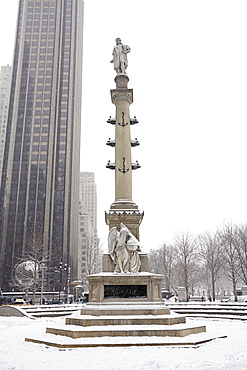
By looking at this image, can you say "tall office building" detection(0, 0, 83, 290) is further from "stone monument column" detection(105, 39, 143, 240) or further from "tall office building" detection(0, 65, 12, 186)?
"stone monument column" detection(105, 39, 143, 240)

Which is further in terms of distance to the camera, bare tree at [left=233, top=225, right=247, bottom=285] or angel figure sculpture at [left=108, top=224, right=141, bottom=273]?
bare tree at [left=233, top=225, right=247, bottom=285]

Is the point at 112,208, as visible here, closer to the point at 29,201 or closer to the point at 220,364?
the point at 220,364

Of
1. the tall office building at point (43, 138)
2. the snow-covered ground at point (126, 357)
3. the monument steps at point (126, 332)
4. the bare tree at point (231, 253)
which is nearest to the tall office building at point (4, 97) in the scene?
the tall office building at point (43, 138)

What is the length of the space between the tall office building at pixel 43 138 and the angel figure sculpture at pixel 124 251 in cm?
5676

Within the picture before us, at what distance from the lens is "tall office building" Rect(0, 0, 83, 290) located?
250 ft

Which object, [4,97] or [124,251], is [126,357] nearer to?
[124,251]

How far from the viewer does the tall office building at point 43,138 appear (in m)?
76.1

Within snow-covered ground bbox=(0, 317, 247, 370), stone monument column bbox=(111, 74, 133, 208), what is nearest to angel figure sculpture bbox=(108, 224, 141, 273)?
stone monument column bbox=(111, 74, 133, 208)

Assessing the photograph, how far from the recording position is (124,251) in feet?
50.1

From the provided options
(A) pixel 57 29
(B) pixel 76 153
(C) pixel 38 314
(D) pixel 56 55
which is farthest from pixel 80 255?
(C) pixel 38 314

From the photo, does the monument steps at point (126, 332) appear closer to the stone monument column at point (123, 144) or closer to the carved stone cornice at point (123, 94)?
the stone monument column at point (123, 144)

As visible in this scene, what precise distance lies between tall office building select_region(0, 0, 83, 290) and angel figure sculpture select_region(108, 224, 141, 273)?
56760 mm

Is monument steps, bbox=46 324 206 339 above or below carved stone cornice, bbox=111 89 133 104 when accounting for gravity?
below

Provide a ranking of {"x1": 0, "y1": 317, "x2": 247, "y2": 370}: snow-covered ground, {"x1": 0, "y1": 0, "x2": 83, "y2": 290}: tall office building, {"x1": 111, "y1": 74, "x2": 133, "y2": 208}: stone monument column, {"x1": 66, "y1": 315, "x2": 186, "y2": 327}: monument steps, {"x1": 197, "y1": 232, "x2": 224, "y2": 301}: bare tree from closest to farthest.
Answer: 1. {"x1": 0, "y1": 317, "x2": 247, "y2": 370}: snow-covered ground
2. {"x1": 66, "y1": 315, "x2": 186, "y2": 327}: monument steps
3. {"x1": 111, "y1": 74, "x2": 133, "y2": 208}: stone monument column
4. {"x1": 197, "y1": 232, "x2": 224, "y2": 301}: bare tree
5. {"x1": 0, "y1": 0, "x2": 83, "y2": 290}: tall office building
